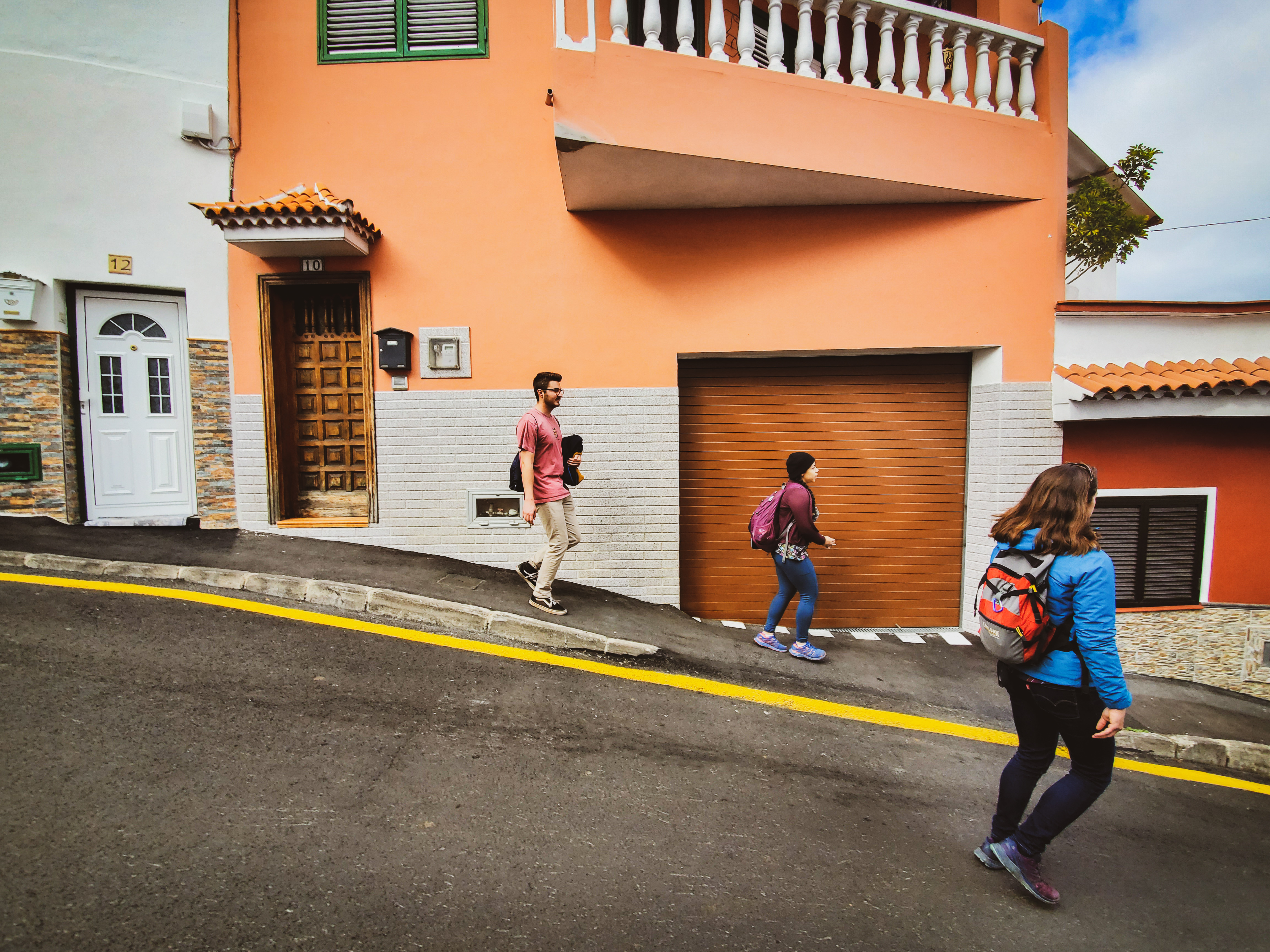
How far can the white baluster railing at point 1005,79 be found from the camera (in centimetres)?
608

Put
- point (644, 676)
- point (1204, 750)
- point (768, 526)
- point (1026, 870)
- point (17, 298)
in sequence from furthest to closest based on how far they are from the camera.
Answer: point (17, 298)
point (768, 526)
point (644, 676)
point (1204, 750)
point (1026, 870)

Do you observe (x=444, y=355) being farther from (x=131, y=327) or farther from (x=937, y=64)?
(x=937, y=64)

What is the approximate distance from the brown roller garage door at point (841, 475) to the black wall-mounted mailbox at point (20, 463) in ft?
22.6

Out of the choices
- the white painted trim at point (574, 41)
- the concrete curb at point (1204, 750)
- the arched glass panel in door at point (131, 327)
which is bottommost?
the concrete curb at point (1204, 750)

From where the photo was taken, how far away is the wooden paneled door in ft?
21.3

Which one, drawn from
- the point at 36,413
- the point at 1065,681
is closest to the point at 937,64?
the point at 1065,681

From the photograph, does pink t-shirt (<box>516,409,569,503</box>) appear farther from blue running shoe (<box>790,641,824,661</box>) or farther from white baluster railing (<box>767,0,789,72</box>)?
white baluster railing (<box>767,0,789,72</box>)

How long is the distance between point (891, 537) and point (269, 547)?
677 cm

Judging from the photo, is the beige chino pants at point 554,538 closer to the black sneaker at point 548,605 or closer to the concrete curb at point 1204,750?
the black sneaker at point 548,605

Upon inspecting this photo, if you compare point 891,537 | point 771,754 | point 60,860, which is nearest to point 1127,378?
point 891,537

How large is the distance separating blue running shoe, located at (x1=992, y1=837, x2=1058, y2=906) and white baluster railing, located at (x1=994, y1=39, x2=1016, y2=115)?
Answer: 6.76 metres

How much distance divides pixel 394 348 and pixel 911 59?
19.7 ft

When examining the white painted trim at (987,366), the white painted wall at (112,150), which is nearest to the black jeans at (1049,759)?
the white painted trim at (987,366)

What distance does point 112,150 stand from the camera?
6242 mm
